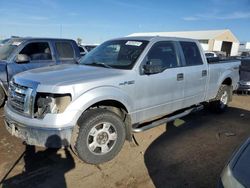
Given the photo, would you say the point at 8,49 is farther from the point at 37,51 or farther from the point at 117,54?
the point at 117,54

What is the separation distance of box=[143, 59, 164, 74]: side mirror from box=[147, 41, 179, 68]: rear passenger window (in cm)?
2

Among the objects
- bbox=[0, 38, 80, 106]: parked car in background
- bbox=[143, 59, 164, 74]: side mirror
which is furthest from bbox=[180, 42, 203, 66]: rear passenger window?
bbox=[0, 38, 80, 106]: parked car in background

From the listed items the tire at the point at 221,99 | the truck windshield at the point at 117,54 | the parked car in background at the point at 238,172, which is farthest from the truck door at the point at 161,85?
the parked car in background at the point at 238,172

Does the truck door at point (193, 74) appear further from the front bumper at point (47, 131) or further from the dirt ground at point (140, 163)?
the front bumper at point (47, 131)

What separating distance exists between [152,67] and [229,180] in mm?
2484

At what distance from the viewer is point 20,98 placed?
3725 millimetres

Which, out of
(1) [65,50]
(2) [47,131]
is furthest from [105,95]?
(1) [65,50]

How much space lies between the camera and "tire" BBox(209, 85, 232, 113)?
6750 millimetres

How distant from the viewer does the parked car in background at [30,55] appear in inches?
254

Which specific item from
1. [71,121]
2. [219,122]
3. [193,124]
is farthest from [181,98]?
[71,121]

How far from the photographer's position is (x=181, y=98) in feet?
17.2

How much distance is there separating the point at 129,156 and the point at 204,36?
48380 millimetres

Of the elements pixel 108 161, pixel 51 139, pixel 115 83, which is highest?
pixel 115 83

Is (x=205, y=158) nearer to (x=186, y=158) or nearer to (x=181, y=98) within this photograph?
(x=186, y=158)
